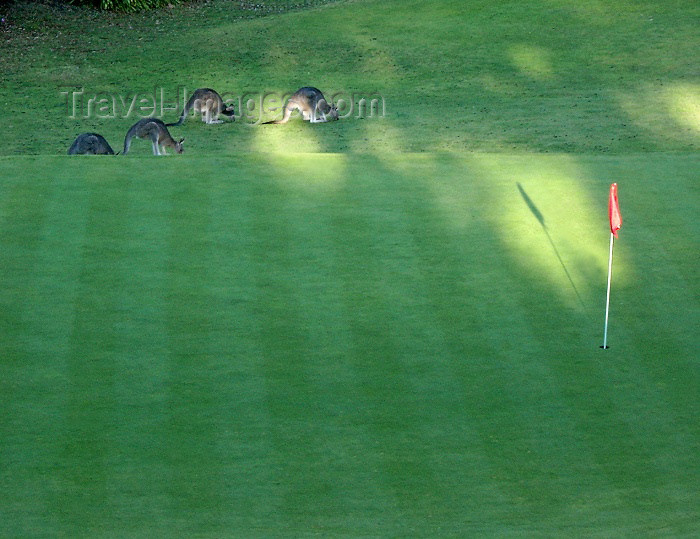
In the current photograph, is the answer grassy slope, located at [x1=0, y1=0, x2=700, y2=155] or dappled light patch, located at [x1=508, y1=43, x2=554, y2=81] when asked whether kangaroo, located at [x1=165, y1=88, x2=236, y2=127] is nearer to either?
grassy slope, located at [x1=0, y1=0, x2=700, y2=155]

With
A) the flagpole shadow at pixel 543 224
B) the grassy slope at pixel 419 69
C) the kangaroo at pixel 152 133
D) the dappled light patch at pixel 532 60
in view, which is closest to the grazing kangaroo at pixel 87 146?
the kangaroo at pixel 152 133

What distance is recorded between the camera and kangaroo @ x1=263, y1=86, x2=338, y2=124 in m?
16.2

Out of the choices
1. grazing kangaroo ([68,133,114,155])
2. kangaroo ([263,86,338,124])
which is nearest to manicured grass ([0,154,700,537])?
grazing kangaroo ([68,133,114,155])

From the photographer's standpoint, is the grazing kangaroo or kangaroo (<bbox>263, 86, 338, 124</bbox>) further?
kangaroo (<bbox>263, 86, 338, 124</bbox>)

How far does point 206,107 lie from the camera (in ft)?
53.3

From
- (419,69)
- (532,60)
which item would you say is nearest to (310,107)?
(419,69)

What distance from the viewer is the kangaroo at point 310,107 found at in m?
16.2

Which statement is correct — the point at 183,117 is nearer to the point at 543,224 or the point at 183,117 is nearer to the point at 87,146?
the point at 87,146

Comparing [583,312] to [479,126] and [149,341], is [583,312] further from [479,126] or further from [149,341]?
[479,126]

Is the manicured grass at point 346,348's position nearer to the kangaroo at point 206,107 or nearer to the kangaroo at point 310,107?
the kangaroo at point 310,107

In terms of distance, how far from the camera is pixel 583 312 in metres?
8.08

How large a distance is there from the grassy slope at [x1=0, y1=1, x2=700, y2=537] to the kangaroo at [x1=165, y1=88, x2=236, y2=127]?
5.56m

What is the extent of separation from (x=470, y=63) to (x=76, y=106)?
6898 mm

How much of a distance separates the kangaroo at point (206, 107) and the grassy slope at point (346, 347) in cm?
556
